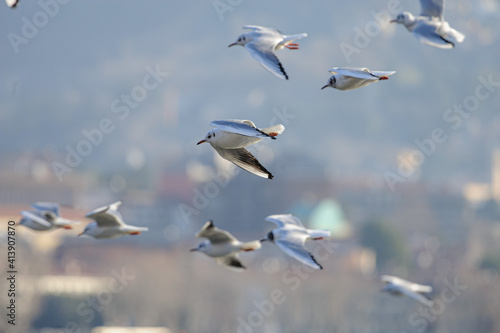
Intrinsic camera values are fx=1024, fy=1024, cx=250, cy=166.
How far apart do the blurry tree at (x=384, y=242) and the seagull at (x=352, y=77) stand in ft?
141

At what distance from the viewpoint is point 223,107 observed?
101 meters

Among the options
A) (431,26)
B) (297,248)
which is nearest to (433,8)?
(431,26)

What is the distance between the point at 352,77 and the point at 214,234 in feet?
5.37

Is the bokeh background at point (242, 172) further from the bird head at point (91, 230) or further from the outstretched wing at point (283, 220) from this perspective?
the outstretched wing at point (283, 220)

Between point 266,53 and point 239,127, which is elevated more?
point 266,53

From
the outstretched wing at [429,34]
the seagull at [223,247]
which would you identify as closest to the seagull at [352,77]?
the outstretched wing at [429,34]

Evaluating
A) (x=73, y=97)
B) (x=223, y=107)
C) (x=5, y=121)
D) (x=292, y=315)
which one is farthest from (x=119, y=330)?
(x=223, y=107)

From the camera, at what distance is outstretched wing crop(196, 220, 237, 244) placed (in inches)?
245

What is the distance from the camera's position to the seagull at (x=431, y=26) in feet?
18.6

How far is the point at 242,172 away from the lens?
54.6 metres

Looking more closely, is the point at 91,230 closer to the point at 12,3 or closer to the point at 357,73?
the point at 357,73

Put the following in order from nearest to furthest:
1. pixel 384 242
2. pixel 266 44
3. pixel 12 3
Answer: pixel 12 3 → pixel 266 44 → pixel 384 242

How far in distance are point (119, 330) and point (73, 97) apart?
5926cm

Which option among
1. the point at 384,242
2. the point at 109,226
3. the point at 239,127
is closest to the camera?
the point at 239,127
